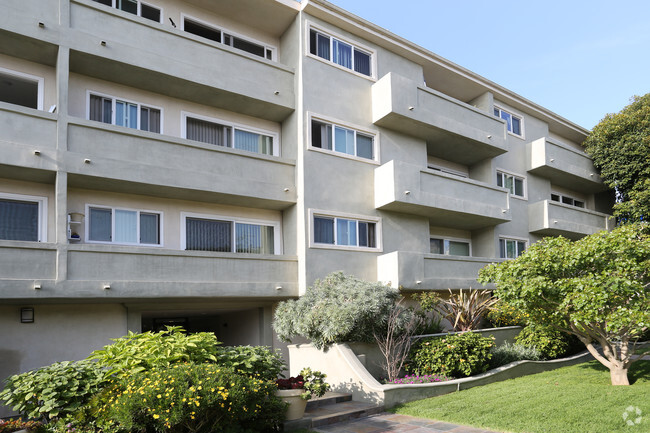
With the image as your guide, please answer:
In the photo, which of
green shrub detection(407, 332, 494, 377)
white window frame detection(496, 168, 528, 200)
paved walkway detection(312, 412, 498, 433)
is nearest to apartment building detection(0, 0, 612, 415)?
white window frame detection(496, 168, 528, 200)

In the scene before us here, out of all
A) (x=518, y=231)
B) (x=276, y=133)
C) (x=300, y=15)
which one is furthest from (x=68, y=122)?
(x=518, y=231)

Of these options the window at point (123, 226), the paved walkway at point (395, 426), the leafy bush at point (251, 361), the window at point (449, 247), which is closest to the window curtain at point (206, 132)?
the window at point (123, 226)

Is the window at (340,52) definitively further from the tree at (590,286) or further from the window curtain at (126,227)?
the tree at (590,286)

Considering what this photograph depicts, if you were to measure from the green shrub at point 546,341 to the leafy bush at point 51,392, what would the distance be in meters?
12.7

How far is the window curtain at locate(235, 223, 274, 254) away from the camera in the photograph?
16.1 meters

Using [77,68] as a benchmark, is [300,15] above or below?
above

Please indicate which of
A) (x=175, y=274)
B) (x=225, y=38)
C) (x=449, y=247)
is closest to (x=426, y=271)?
(x=449, y=247)

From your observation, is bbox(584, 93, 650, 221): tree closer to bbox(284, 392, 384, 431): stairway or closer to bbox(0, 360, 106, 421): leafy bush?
bbox(284, 392, 384, 431): stairway

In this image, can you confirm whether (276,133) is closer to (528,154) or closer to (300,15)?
(300,15)

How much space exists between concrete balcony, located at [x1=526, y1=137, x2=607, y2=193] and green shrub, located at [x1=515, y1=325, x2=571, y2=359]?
10.6 meters

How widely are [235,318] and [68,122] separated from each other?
8.38 meters

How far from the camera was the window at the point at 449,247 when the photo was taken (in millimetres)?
21062

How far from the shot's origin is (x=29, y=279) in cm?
1166

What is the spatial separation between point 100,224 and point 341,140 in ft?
26.4
